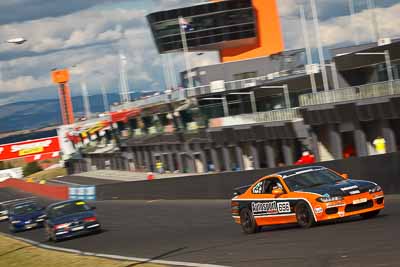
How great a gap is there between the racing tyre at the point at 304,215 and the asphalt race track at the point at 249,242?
24 cm

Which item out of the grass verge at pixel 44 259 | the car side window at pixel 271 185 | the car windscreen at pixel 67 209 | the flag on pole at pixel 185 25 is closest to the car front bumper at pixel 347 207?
the car side window at pixel 271 185

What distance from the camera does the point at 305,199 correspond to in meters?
16.5

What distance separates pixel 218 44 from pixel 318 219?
65.9m

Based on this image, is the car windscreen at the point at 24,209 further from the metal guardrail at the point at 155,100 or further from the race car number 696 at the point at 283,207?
the metal guardrail at the point at 155,100

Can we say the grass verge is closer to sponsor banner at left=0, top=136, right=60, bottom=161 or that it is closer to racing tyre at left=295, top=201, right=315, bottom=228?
racing tyre at left=295, top=201, right=315, bottom=228

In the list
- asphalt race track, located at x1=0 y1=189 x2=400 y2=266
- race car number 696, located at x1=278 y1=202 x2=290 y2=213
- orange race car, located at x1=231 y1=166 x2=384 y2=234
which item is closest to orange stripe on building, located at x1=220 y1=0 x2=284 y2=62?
asphalt race track, located at x1=0 y1=189 x2=400 y2=266

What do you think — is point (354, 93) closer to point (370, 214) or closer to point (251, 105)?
point (370, 214)

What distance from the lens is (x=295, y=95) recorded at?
6238 centimetres

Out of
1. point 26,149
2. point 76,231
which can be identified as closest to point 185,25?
point 76,231

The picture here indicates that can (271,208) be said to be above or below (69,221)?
above

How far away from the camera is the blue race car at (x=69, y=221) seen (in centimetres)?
2578

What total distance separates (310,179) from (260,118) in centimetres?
3822

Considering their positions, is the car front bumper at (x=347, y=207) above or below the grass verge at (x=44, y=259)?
above

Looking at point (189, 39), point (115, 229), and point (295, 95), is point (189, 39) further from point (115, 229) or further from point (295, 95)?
point (115, 229)
